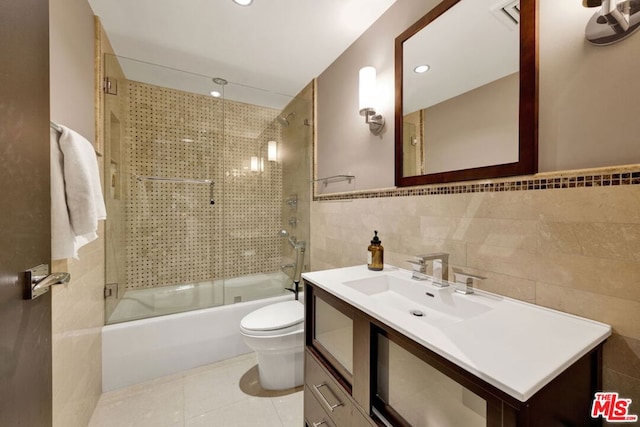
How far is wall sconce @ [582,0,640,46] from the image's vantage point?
0.73 m

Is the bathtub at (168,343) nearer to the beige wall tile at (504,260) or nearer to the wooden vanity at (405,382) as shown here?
the wooden vanity at (405,382)

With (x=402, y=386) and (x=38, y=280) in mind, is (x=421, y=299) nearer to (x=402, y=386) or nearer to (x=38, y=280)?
(x=402, y=386)

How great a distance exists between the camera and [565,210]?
0.84 metres

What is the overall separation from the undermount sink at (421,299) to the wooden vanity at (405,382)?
0.53 ft

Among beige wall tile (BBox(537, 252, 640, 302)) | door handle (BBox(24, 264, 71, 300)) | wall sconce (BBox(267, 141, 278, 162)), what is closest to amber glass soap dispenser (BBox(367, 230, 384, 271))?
beige wall tile (BBox(537, 252, 640, 302))

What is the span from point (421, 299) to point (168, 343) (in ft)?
6.20

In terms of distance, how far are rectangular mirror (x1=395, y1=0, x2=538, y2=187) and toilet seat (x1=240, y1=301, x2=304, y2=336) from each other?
119cm

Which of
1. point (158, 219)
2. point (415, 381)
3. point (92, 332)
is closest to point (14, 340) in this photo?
point (415, 381)

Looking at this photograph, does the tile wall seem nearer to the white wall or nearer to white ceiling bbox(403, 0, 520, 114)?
the white wall

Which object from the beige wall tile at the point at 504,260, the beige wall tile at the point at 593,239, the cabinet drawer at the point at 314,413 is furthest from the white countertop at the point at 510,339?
the cabinet drawer at the point at 314,413

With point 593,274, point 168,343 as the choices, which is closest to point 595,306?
point 593,274

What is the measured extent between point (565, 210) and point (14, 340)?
1.56 metres

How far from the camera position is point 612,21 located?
76 centimetres

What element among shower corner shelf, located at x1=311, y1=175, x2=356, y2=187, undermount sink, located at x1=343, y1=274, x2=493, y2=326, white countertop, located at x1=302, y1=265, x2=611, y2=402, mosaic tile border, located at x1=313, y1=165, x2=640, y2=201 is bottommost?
undermount sink, located at x1=343, y1=274, x2=493, y2=326
